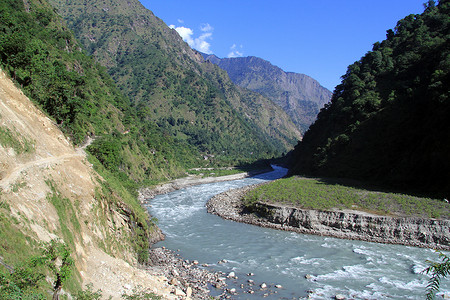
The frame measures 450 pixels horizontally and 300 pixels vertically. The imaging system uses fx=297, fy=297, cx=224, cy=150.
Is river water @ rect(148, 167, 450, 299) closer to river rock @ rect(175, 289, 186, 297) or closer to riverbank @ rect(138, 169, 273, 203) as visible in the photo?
river rock @ rect(175, 289, 186, 297)

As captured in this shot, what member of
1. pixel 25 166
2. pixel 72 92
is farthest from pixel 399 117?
pixel 25 166

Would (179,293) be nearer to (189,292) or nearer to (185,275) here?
(189,292)

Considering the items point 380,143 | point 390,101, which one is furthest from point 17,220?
point 390,101

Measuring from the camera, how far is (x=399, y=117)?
59.7 metres

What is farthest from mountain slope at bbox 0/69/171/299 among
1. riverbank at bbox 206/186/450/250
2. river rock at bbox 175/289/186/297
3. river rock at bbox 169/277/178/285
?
riverbank at bbox 206/186/450/250

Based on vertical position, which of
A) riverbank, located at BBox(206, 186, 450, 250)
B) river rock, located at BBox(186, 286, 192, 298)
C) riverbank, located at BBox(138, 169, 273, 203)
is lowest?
riverbank, located at BBox(138, 169, 273, 203)

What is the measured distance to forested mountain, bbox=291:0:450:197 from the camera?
48.5 m

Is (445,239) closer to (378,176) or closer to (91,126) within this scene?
(378,176)

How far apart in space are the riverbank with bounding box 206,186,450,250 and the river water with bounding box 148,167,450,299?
67.8 inches

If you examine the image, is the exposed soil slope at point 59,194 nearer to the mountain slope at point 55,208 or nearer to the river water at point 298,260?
the mountain slope at point 55,208

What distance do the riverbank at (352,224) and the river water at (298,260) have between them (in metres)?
1.72

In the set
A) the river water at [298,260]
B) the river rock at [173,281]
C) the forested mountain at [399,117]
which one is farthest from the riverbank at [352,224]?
the river rock at [173,281]

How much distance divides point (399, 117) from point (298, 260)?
4491 centimetres

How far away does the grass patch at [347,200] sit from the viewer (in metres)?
38.1
